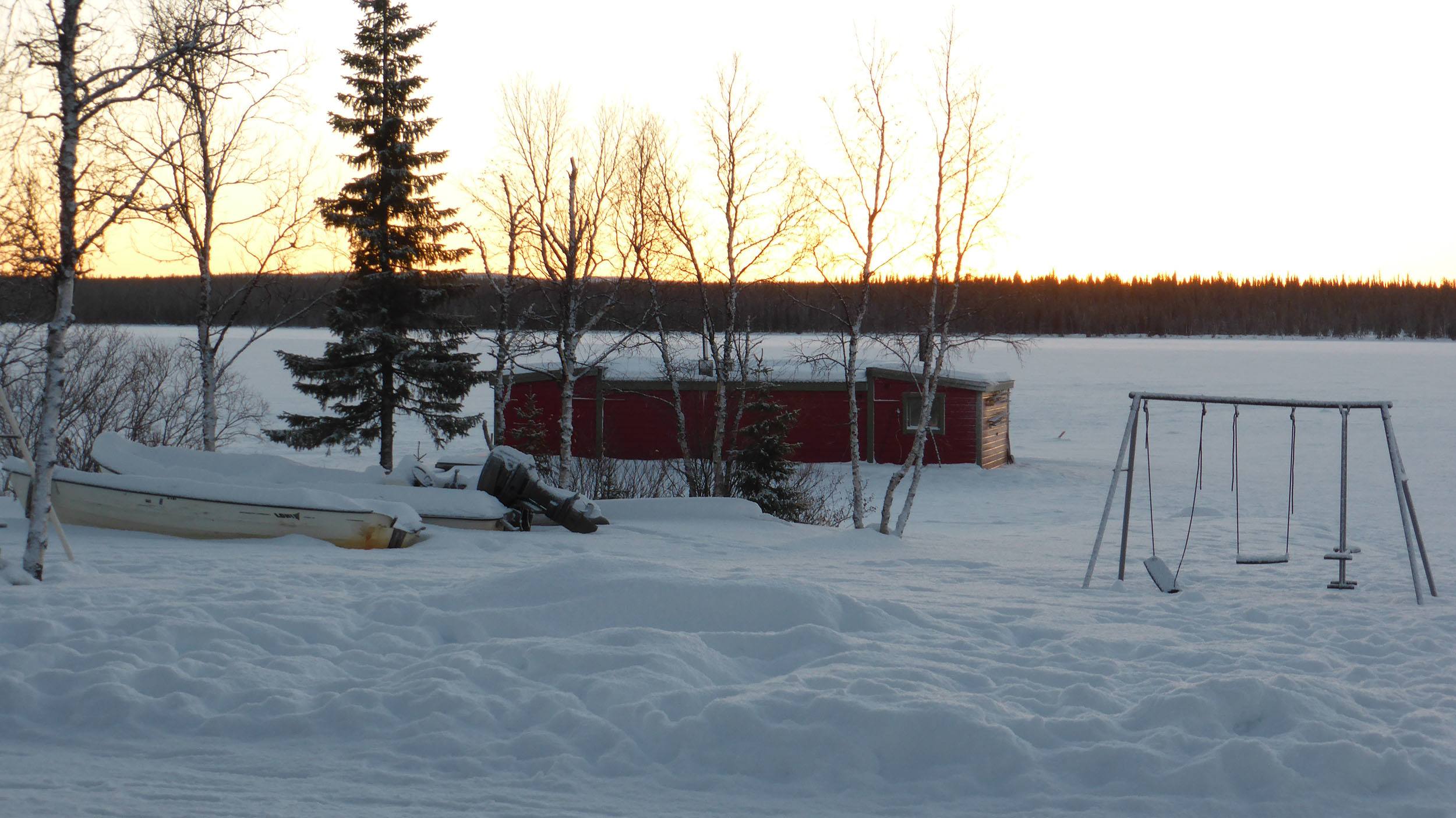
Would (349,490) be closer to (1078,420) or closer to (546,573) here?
(546,573)

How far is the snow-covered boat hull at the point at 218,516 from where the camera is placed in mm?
10016

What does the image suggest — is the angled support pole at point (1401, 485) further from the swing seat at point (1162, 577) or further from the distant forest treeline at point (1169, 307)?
the distant forest treeline at point (1169, 307)

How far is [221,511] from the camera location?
395 inches

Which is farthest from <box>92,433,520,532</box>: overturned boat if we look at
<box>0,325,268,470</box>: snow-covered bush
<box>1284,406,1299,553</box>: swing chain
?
<box>0,325,268,470</box>: snow-covered bush

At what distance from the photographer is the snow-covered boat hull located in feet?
32.9

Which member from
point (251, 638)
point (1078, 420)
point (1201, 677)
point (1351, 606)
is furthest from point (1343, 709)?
point (1078, 420)

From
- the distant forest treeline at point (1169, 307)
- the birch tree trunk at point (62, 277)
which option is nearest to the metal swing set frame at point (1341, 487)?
the birch tree trunk at point (62, 277)

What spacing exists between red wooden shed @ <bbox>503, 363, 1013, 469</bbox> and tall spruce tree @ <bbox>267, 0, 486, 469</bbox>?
458 cm

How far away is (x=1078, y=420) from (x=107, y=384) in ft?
109

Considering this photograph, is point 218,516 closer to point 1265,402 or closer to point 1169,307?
point 1265,402

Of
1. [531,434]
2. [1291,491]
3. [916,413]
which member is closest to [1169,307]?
[916,413]

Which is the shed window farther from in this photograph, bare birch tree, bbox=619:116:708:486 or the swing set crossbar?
the swing set crossbar

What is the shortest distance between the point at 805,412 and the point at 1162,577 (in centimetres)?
1734

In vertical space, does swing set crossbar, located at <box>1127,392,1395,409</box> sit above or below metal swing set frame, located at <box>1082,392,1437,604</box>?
above
